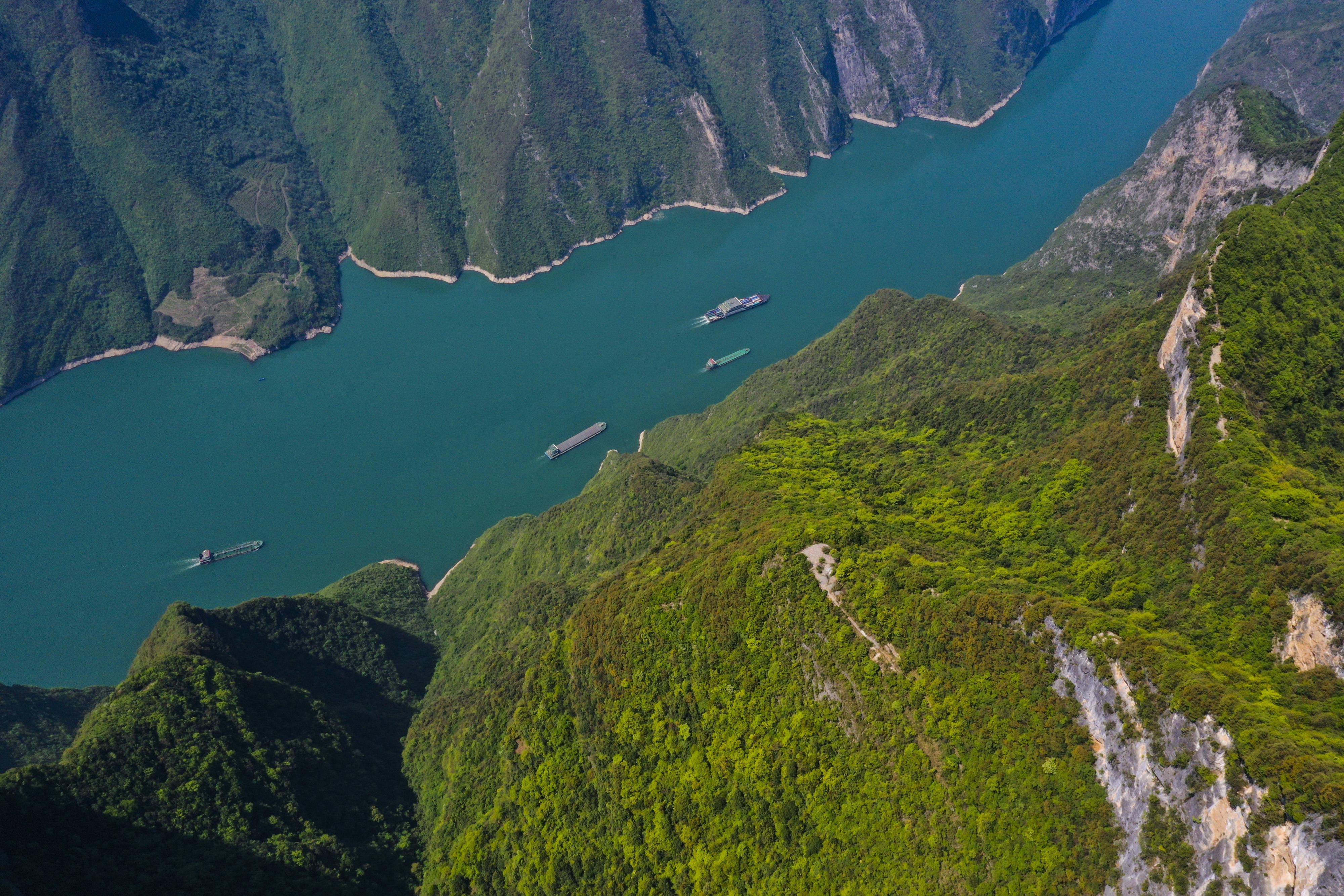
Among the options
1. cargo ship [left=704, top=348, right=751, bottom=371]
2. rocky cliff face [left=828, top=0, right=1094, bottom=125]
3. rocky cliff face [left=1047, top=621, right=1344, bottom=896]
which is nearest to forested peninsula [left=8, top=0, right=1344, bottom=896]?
rocky cliff face [left=1047, top=621, right=1344, bottom=896]

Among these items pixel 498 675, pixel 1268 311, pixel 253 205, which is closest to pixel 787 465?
pixel 498 675

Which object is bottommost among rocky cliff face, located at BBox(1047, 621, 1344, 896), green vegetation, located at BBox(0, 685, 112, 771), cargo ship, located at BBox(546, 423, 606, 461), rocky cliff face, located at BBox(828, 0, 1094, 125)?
rocky cliff face, located at BBox(1047, 621, 1344, 896)

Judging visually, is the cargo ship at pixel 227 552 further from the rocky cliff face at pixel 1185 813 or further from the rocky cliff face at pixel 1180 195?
the rocky cliff face at pixel 1180 195

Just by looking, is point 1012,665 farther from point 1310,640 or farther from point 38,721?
point 38,721

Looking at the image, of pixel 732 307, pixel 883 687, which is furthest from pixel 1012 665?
pixel 732 307

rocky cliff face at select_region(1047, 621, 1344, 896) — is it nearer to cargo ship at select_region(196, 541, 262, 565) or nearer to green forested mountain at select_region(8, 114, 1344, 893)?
green forested mountain at select_region(8, 114, 1344, 893)

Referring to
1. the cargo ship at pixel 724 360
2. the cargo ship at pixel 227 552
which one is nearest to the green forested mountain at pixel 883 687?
the cargo ship at pixel 227 552
